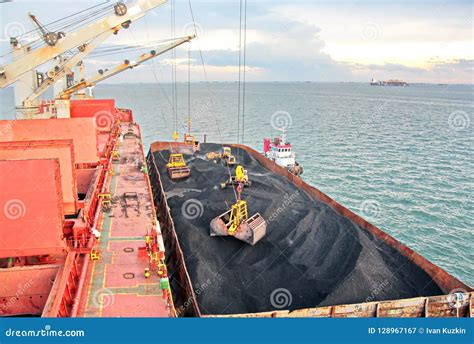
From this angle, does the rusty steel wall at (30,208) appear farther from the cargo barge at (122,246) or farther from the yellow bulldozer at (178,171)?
the yellow bulldozer at (178,171)

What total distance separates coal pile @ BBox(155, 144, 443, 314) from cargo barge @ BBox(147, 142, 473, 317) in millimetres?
35

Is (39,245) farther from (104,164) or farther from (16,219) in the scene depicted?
(104,164)

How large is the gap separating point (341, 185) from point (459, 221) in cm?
1049

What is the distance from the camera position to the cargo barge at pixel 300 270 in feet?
38.3

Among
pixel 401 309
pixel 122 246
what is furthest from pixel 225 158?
pixel 401 309

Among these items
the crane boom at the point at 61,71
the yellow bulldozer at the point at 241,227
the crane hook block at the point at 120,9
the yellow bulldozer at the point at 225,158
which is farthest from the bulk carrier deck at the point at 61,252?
the yellow bulldozer at the point at 225,158

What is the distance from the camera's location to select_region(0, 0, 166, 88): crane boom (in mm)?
18016

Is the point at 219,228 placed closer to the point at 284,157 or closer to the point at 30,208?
the point at 30,208

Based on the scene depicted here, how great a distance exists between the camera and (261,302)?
11.9m

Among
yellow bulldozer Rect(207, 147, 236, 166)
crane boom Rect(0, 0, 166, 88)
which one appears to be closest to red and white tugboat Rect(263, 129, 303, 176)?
yellow bulldozer Rect(207, 147, 236, 166)

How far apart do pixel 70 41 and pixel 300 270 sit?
15.8m

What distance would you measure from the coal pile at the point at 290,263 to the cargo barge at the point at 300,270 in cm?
3

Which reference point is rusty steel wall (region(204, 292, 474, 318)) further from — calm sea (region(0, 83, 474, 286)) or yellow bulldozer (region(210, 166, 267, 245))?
calm sea (region(0, 83, 474, 286))

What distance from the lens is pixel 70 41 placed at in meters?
18.2
